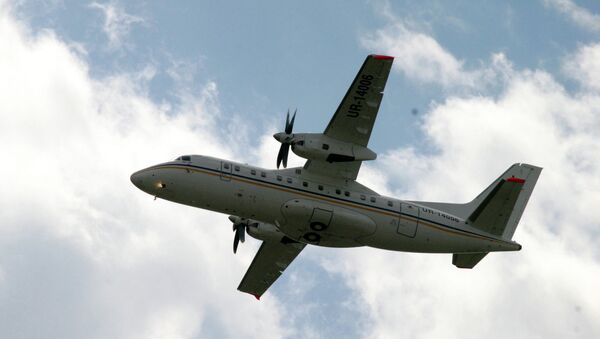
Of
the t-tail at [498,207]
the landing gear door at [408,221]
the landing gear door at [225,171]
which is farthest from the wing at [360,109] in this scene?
the t-tail at [498,207]

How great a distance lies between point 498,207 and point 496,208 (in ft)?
0.37

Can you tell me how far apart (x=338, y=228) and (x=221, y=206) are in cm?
597

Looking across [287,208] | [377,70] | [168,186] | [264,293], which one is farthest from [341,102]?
[264,293]

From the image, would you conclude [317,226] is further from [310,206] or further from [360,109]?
[360,109]

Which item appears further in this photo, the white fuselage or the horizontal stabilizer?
the horizontal stabilizer

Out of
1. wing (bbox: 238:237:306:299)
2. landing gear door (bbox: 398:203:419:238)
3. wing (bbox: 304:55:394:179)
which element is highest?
wing (bbox: 304:55:394:179)

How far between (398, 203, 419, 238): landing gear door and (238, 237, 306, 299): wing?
742cm

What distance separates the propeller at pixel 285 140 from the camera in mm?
38906

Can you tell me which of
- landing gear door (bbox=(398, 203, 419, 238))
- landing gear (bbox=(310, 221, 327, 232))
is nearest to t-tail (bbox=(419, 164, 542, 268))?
landing gear door (bbox=(398, 203, 419, 238))

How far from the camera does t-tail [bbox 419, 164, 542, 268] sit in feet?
132

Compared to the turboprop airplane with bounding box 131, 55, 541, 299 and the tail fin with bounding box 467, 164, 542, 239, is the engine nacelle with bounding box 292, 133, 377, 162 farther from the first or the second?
the tail fin with bounding box 467, 164, 542, 239

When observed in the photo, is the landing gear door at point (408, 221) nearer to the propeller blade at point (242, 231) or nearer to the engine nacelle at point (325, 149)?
the engine nacelle at point (325, 149)

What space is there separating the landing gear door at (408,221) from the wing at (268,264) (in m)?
7.42

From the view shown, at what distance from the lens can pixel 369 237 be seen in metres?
40.2
